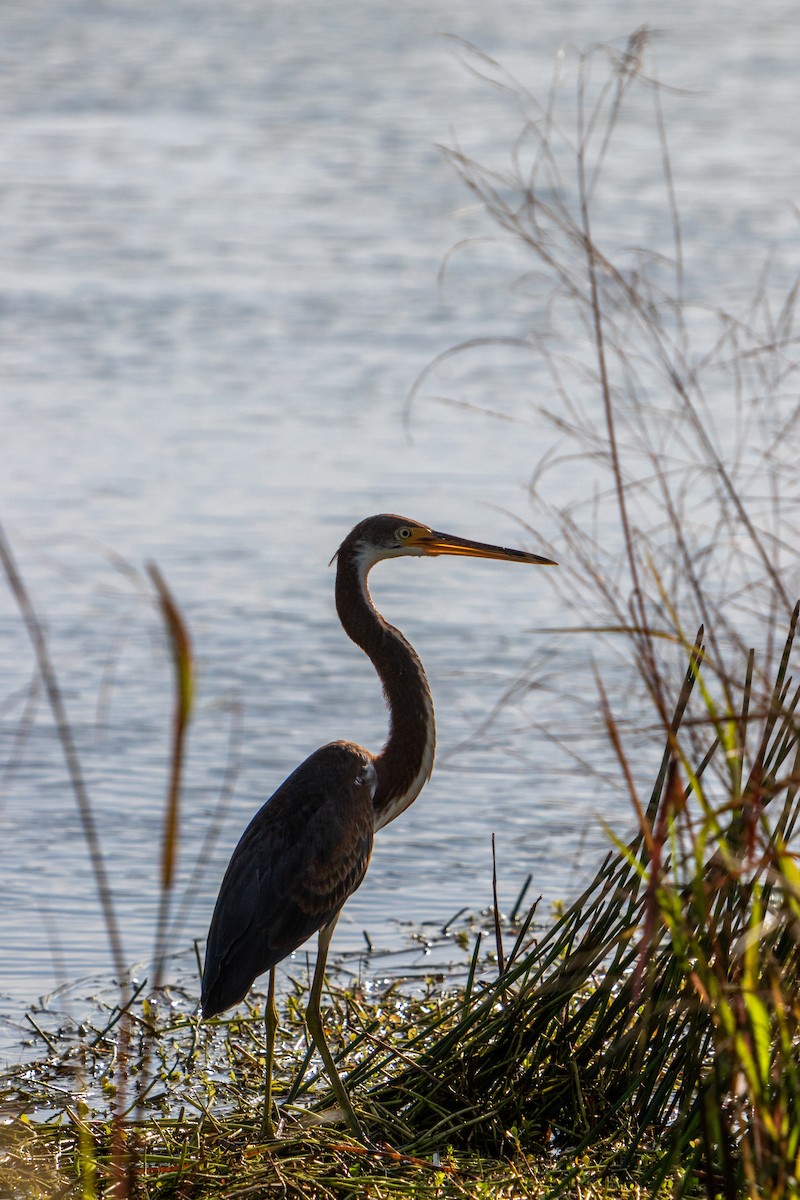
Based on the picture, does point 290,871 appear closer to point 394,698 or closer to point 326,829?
point 326,829

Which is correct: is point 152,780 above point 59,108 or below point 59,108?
below

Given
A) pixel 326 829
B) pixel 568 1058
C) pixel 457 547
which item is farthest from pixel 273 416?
pixel 568 1058

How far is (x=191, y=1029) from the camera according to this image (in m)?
4.50

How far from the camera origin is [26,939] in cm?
524

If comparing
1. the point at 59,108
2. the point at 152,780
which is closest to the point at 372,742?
the point at 152,780

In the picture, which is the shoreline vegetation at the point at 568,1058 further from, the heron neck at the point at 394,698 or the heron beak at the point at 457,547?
the heron beak at the point at 457,547

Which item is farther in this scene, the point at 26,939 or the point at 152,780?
the point at 152,780

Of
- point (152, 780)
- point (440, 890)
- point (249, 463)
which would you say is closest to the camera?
point (440, 890)

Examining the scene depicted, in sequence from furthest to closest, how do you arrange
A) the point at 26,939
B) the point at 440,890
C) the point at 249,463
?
the point at 249,463 < the point at 440,890 < the point at 26,939

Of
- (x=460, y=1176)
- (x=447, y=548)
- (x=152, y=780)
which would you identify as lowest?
(x=152, y=780)

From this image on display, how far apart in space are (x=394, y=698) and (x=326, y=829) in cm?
49

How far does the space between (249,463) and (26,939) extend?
16.6ft

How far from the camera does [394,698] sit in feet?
14.3

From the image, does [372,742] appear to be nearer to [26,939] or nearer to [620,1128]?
[26,939]
